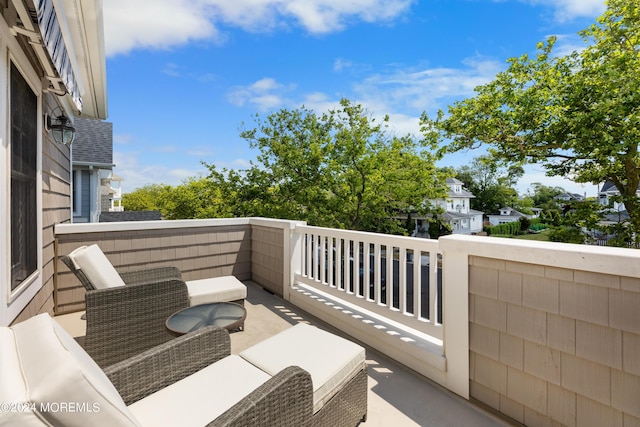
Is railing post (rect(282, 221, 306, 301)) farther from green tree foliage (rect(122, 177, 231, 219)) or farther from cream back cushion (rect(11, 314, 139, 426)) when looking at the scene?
green tree foliage (rect(122, 177, 231, 219))

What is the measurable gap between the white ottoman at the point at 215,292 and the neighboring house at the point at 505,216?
48.2 meters

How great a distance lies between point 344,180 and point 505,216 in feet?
140

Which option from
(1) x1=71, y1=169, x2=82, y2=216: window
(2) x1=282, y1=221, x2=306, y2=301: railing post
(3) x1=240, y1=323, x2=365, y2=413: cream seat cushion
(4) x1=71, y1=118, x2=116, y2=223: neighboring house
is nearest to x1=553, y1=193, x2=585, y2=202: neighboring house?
(2) x1=282, y1=221, x2=306, y2=301: railing post

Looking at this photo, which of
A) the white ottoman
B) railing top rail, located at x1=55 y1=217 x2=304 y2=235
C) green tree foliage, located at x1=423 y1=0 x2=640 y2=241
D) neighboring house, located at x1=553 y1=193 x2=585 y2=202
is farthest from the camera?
neighboring house, located at x1=553 y1=193 x2=585 y2=202

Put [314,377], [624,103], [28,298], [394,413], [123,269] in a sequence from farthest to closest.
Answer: [624,103] → [123,269] → [28,298] → [394,413] → [314,377]

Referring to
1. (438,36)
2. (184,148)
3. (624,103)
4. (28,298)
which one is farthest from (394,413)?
(184,148)

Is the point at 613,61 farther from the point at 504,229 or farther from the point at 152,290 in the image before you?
the point at 504,229

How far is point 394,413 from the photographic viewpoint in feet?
7.14

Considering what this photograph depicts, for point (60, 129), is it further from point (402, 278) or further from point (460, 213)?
point (460, 213)

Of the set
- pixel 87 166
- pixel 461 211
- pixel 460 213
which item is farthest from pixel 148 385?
pixel 461 211

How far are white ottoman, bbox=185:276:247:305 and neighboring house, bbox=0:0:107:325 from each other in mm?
1343

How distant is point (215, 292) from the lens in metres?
3.28

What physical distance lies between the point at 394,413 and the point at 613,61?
1286 cm

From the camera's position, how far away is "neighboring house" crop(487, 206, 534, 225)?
44781mm
